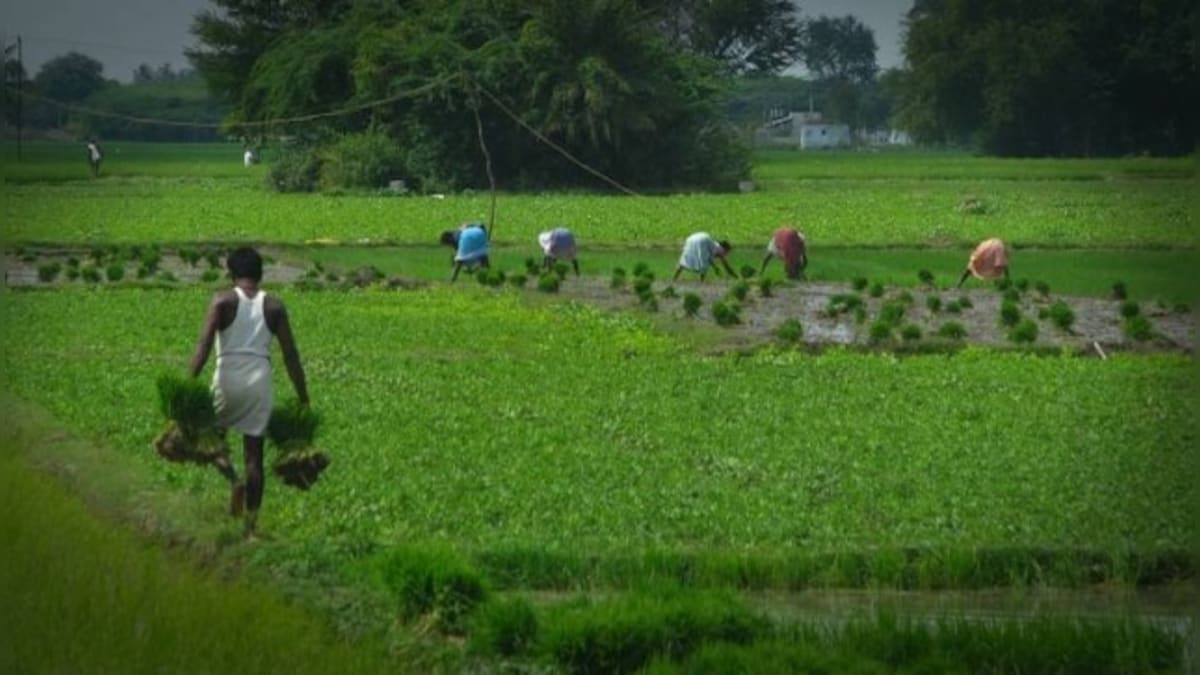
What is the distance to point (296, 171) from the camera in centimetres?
3011

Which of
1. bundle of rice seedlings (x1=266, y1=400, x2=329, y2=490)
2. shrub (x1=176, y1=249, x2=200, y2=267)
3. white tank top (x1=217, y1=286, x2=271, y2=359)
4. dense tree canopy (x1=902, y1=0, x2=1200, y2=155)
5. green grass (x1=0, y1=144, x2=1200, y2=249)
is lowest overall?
green grass (x1=0, y1=144, x2=1200, y2=249)

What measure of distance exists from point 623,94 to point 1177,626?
2582 cm

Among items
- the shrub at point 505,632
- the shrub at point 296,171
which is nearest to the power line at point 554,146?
the shrub at point 296,171

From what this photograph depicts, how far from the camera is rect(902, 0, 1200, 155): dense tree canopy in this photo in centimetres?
733

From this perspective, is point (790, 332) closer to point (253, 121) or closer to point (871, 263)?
point (871, 263)

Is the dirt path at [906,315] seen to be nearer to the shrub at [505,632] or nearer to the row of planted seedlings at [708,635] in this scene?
the row of planted seedlings at [708,635]

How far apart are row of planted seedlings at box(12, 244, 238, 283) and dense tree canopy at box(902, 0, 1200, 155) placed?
488 inches

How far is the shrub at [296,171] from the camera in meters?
29.5

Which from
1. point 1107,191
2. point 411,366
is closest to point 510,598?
point 411,366

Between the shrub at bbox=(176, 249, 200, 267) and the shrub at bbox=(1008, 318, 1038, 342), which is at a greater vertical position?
the shrub at bbox=(1008, 318, 1038, 342)

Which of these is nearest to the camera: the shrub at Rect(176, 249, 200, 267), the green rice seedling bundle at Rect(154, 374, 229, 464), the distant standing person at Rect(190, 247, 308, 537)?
the green rice seedling bundle at Rect(154, 374, 229, 464)

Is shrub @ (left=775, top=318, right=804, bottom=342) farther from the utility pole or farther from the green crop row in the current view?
the utility pole

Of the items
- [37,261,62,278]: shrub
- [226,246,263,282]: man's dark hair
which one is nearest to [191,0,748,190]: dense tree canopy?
[37,261,62,278]: shrub

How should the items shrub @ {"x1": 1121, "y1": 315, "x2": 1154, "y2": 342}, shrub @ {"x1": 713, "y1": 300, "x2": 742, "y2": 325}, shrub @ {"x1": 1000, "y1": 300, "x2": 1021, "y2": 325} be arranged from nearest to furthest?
shrub @ {"x1": 1121, "y1": 315, "x2": 1154, "y2": 342} → shrub @ {"x1": 1000, "y1": 300, "x2": 1021, "y2": 325} → shrub @ {"x1": 713, "y1": 300, "x2": 742, "y2": 325}
